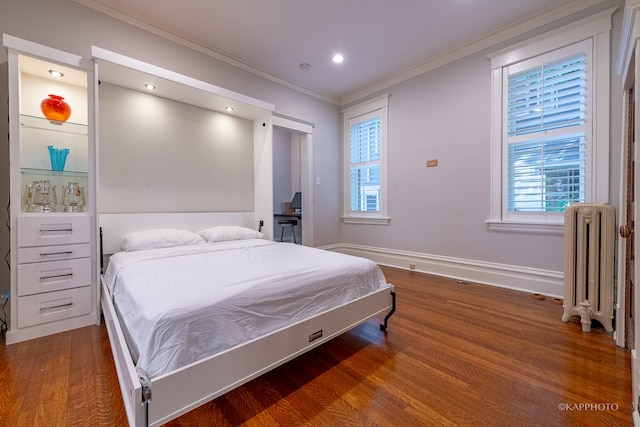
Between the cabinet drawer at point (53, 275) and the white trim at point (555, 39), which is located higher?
the white trim at point (555, 39)

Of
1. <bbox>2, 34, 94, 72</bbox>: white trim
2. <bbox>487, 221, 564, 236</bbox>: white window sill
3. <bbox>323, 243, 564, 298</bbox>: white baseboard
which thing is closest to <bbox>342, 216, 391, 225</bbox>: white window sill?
<bbox>323, 243, 564, 298</bbox>: white baseboard

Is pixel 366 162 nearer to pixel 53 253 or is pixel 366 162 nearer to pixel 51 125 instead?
pixel 51 125

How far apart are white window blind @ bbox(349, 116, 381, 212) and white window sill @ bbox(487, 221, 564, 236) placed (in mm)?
1657

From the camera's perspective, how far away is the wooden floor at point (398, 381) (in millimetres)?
1219

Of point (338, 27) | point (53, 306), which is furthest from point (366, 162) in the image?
point (53, 306)

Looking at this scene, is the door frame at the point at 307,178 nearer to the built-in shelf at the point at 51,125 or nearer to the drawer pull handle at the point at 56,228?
the built-in shelf at the point at 51,125

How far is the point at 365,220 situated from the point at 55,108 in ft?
12.5

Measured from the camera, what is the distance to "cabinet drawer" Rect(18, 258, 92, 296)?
193 cm

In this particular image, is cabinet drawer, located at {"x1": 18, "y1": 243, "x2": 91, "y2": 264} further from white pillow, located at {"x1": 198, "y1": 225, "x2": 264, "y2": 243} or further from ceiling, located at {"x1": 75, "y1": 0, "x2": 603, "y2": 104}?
ceiling, located at {"x1": 75, "y1": 0, "x2": 603, "y2": 104}

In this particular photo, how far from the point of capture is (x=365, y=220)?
14.6ft

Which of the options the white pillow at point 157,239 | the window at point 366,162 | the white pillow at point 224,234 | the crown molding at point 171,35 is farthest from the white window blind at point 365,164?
the white pillow at point 157,239

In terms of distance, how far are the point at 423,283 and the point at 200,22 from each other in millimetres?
3761

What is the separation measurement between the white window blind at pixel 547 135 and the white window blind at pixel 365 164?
178 centimetres

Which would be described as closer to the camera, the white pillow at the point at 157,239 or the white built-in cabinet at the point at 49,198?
the white built-in cabinet at the point at 49,198
